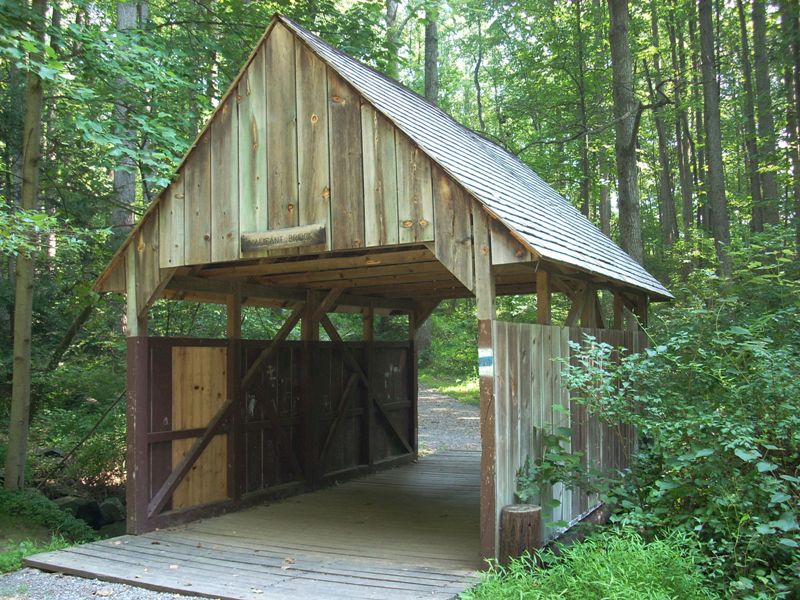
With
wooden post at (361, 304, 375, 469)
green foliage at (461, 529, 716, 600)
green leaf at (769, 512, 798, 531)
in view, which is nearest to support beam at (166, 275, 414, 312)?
wooden post at (361, 304, 375, 469)

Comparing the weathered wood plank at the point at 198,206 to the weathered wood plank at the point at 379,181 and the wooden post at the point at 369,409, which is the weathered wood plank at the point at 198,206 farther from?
the wooden post at the point at 369,409

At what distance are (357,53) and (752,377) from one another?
8266 millimetres

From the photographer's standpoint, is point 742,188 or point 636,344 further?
point 742,188

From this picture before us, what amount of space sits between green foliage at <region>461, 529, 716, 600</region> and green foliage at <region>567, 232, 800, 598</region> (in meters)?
0.35

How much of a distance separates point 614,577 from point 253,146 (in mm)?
4685

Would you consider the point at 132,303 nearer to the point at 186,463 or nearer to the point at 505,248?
the point at 186,463

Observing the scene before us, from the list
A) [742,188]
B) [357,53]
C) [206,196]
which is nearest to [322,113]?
[206,196]

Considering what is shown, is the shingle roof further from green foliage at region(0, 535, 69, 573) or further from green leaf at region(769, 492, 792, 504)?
green foliage at region(0, 535, 69, 573)

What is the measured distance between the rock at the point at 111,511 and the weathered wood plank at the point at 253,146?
16.5ft

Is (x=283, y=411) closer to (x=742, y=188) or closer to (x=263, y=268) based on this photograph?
(x=263, y=268)

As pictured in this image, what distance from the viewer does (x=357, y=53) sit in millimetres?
11453

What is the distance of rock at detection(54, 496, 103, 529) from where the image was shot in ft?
28.9

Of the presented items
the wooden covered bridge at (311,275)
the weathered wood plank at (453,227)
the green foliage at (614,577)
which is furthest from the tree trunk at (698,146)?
the green foliage at (614,577)

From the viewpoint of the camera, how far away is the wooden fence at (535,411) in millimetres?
5395
